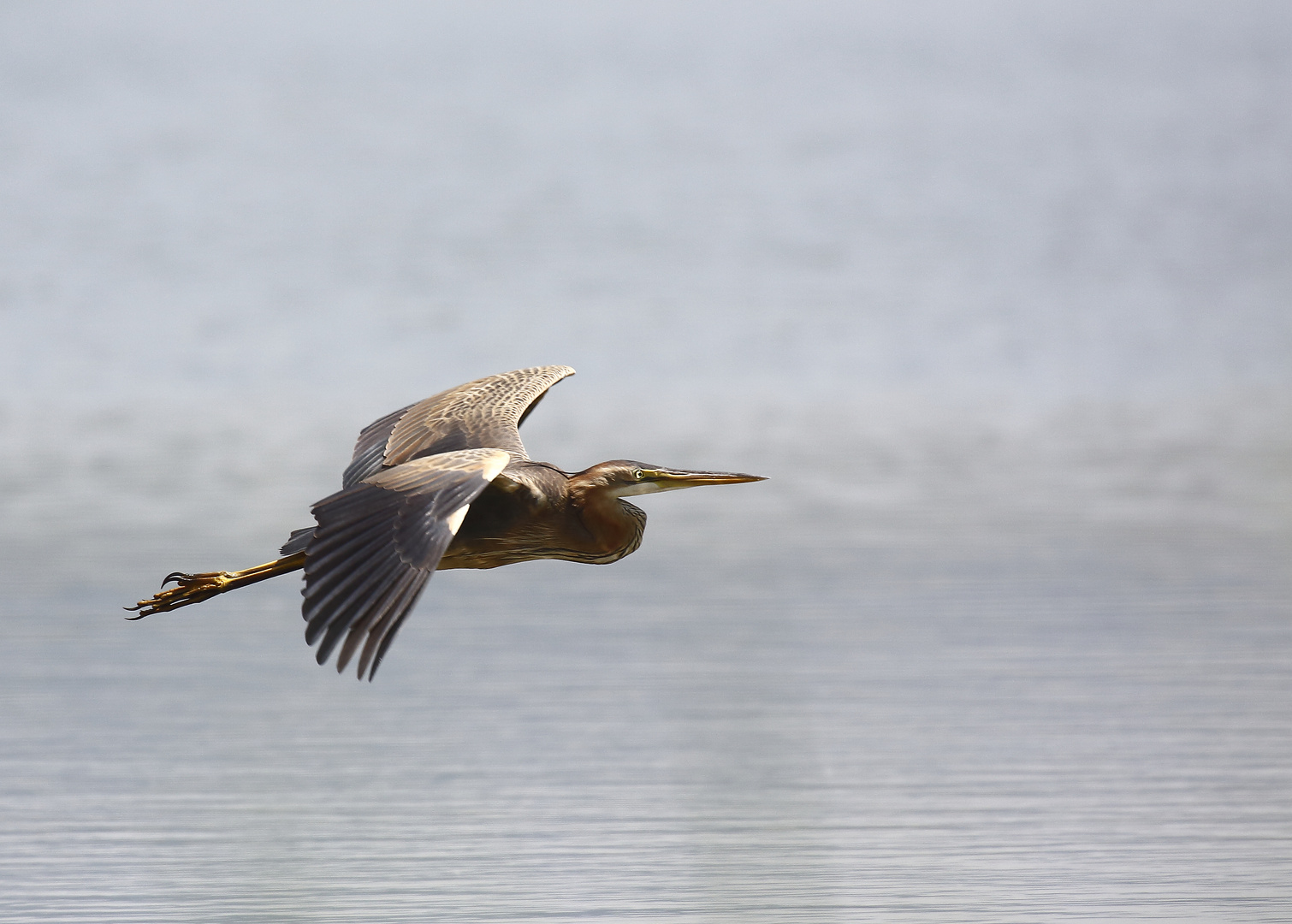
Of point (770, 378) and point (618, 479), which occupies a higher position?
point (770, 378)

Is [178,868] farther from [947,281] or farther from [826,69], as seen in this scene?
[826,69]

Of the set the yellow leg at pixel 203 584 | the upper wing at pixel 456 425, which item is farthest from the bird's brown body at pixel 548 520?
the yellow leg at pixel 203 584

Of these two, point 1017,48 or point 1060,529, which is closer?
point 1060,529

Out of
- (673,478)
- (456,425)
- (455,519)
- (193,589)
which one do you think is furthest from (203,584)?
(455,519)

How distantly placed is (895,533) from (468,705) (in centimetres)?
419

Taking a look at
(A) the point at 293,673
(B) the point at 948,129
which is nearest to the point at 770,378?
(A) the point at 293,673

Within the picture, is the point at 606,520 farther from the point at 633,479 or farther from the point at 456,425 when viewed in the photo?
the point at 456,425

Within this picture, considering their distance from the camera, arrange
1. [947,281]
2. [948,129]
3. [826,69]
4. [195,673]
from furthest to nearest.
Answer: [826,69] → [948,129] → [947,281] → [195,673]

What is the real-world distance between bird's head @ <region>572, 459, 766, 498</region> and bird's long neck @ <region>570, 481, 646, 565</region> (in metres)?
0.02

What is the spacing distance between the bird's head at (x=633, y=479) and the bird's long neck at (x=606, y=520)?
16mm

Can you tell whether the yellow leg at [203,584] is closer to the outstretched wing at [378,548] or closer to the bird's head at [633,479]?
the outstretched wing at [378,548]

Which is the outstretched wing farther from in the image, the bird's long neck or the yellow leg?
the yellow leg

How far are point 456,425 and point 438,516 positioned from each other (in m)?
1.93

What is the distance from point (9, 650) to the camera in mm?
10172
